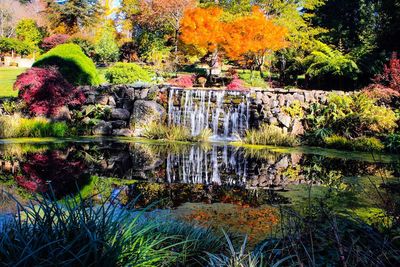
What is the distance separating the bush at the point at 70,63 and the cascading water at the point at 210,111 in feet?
11.7

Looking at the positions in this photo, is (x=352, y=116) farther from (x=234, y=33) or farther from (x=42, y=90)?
(x=42, y=90)

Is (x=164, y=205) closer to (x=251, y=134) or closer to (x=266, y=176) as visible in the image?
(x=266, y=176)

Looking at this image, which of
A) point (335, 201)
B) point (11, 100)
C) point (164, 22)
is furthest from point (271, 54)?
point (335, 201)

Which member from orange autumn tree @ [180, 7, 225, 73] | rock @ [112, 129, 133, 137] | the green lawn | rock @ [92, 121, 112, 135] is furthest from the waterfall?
the green lawn

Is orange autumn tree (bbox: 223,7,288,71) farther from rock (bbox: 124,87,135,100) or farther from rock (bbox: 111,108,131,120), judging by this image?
rock (bbox: 111,108,131,120)

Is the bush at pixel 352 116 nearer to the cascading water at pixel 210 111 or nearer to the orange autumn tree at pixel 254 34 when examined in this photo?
the cascading water at pixel 210 111

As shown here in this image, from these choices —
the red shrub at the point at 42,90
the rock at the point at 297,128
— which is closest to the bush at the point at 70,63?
the red shrub at the point at 42,90

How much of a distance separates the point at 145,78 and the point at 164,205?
13.6 m

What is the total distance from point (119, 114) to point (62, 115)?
173 centimetres

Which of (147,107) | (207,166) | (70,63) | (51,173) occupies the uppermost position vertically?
(70,63)

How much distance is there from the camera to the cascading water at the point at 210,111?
12.5m

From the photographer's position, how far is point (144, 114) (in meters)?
12.2

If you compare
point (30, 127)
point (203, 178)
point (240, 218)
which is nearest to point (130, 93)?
point (30, 127)

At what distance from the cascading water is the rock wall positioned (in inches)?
7.8
